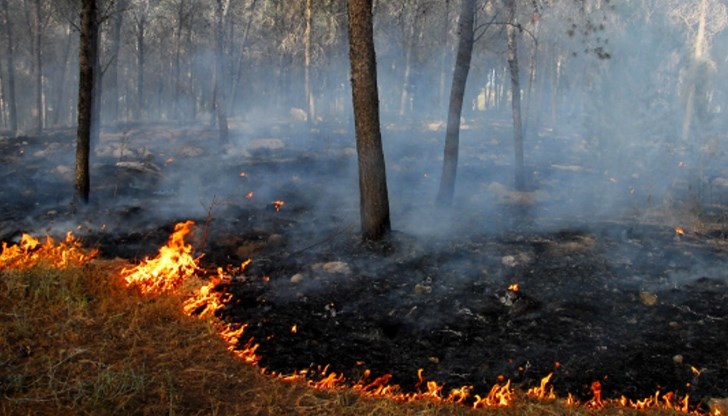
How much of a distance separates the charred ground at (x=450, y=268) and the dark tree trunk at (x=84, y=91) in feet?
2.11

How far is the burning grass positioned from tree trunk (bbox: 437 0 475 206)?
22.9 feet

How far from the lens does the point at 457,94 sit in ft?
35.1

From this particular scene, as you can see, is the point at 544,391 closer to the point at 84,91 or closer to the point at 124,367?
the point at 124,367

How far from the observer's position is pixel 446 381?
14.9 feet

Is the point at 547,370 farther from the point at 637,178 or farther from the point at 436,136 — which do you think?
the point at 436,136

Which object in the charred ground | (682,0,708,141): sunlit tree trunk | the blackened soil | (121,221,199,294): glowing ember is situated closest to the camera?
the blackened soil

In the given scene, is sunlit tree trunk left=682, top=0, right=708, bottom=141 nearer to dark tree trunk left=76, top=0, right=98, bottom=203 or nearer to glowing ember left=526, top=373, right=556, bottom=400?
glowing ember left=526, top=373, right=556, bottom=400

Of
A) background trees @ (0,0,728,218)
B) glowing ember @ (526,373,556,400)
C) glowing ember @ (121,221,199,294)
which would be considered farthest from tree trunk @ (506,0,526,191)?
glowing ember @ (526,373,556,400)

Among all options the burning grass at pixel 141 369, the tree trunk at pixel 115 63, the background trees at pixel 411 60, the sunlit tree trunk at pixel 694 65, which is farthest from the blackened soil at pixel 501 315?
the sunlit tree trunk at pixel 694 65

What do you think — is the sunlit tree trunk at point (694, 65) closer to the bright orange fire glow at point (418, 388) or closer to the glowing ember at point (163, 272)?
the bright orange fire glow at point (418, 388)

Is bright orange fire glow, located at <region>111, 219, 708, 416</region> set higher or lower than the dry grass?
lower

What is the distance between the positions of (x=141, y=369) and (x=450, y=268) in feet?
15.2

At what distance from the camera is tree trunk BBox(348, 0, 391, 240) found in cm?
739

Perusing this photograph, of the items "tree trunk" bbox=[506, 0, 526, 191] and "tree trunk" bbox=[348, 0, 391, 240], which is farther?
"tree trunk" bbox=[506, 0, 526, 191]
